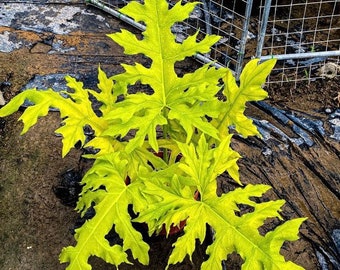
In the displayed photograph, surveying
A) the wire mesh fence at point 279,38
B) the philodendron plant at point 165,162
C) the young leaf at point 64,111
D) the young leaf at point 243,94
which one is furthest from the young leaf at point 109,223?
the wire mesh fence at point 279,38

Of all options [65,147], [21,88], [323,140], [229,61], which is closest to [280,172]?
[323,140]

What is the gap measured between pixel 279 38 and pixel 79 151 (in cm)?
183

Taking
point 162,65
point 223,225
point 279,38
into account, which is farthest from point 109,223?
point 279,38

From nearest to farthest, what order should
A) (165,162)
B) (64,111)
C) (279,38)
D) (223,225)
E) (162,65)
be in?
(223,225) → (64,111) → (162,65) → (165,162) → (279,38)

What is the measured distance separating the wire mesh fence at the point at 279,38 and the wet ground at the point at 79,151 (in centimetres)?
13

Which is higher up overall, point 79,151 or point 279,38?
point 279,38

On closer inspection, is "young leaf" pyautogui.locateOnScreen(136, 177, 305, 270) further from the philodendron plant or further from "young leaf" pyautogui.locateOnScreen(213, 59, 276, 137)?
"young leaf" pyautogui.locateOnScreen(213, 59, 276, 137)

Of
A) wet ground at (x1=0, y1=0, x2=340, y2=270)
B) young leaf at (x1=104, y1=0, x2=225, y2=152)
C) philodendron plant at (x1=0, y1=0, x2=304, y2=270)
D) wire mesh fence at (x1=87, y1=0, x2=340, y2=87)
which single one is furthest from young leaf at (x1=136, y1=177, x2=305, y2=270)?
wire mesh fence at (x1=87, y1=0, x2=340, y2=87)

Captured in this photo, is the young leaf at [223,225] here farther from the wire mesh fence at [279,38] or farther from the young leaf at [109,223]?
the wire mesh fence at [279,38]

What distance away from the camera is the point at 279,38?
174 inches

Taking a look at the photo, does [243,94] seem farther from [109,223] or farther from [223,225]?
[109,223]

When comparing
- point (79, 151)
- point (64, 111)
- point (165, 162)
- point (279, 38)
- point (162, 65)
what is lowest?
point (79, 151)

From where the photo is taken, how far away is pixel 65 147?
2.59 metres

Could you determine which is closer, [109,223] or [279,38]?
[109,223]
